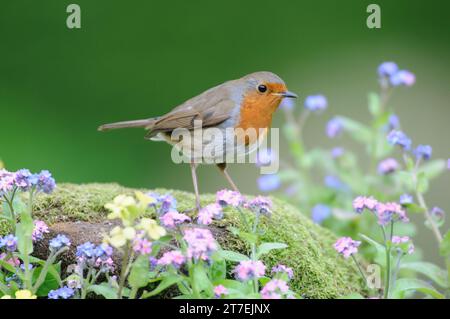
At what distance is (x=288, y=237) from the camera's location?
2.46 meters

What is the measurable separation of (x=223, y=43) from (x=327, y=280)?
14.0ft

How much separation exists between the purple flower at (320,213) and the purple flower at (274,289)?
1739 mm

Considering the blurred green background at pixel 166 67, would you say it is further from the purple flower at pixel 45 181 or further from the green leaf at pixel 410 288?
the green leaf at pixel 410 288

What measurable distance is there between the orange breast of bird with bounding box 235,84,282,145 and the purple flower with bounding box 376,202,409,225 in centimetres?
→ 115

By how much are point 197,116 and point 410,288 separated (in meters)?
1.40

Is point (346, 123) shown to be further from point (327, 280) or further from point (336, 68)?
point (336, 68)

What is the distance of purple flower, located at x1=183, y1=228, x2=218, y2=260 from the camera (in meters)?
1.64

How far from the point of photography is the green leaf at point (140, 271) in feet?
5.54

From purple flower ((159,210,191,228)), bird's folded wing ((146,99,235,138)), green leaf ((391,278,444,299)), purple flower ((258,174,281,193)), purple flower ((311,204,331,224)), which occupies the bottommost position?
purple flower ((311,204,331,224))

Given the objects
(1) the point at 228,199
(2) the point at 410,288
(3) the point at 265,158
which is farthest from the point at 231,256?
(3) the point at 265,158

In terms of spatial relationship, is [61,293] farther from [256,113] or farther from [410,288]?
[256,113]

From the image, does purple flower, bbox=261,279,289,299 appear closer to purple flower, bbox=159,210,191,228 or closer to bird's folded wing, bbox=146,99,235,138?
purple flower, bbox=159,210,191,228

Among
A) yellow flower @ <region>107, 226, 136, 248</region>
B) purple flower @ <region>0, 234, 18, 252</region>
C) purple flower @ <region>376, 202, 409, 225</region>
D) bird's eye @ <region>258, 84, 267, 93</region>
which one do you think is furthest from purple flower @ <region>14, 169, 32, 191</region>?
bird's eye @ <region>258, 84, 267, 93</region>

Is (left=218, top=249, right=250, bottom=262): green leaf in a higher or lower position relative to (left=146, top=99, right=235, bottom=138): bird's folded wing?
lower
